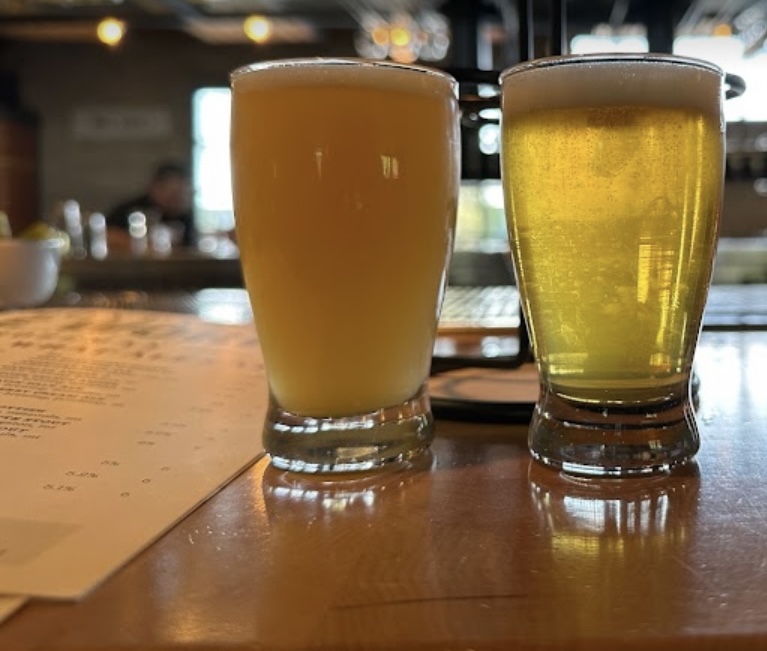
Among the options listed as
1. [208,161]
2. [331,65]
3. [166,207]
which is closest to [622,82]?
[331,65]

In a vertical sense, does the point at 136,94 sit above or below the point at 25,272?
above

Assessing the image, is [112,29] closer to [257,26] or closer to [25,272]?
[257,26]

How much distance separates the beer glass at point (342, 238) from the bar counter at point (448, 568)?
0.03 meters

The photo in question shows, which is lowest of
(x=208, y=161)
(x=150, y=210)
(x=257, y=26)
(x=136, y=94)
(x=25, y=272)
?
(x=150, y=210)

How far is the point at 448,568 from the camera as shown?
1.12 ft

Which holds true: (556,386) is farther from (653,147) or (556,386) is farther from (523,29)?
(523,29)

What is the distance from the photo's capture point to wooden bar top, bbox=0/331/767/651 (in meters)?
0.29

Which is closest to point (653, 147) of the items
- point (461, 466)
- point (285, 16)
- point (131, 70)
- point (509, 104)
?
point (509, 104)

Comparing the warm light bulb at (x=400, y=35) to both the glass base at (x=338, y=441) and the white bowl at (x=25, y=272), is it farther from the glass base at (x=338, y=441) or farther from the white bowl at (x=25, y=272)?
the glass base at (x=338, y=441)

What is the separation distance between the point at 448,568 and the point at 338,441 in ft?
0.49

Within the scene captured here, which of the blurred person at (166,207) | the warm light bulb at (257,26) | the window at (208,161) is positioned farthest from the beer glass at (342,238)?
the window at (208,161)

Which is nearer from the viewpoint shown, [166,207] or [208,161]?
[166,207]

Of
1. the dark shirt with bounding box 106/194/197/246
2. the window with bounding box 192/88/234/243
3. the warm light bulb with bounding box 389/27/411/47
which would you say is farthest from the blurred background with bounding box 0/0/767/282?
the warm light bulb with bounding box 389/27/411/47

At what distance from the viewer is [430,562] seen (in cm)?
35
